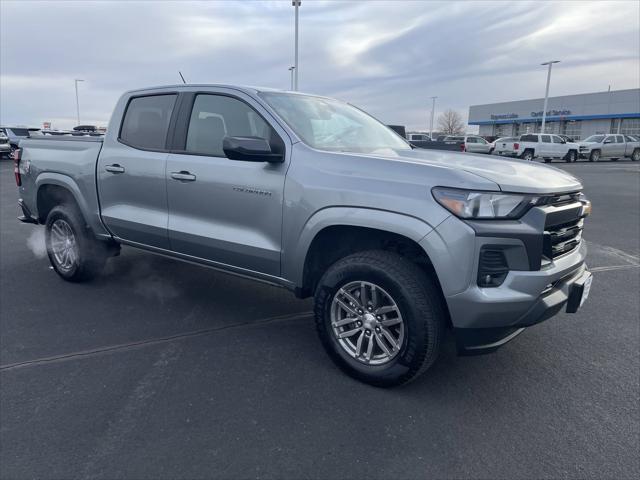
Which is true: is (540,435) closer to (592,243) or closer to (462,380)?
(462,380)

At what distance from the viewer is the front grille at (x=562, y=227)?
2740mm

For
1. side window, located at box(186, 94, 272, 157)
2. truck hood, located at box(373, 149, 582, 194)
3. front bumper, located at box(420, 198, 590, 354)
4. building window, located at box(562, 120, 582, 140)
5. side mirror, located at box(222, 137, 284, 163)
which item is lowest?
front bumper, located at box(420, 198, 590, 354)

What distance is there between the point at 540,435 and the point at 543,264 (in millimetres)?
940

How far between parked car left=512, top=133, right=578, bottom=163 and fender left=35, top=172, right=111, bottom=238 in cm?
2726

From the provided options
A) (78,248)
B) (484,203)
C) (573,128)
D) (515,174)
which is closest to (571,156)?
(515,174)

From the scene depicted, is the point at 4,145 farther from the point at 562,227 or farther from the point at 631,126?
the point at 631,126

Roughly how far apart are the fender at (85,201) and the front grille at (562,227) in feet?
12.8

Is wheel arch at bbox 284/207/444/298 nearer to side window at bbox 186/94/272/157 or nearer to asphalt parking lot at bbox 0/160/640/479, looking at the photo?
asphalt parking lot at bbox 0/160/640/479

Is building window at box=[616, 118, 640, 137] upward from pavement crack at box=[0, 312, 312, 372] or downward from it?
upward

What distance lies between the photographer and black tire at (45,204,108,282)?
4859 millimetres

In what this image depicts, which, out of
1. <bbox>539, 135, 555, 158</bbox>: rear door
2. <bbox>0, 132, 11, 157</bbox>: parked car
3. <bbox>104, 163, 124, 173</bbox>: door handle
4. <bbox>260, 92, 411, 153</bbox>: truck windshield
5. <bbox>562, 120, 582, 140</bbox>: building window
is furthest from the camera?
<bbox>562, 120, 582, 140</bbox>: building window

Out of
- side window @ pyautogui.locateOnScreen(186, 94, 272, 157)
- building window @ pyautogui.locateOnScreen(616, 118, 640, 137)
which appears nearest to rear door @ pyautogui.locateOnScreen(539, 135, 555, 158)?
side window @ pyautogui.locateOnScreen(186, 94, 272, 157)

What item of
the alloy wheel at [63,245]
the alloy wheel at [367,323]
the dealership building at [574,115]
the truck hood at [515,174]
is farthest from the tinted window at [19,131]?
the dealership building at [574,115]

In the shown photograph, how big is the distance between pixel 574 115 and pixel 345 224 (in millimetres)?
62724
